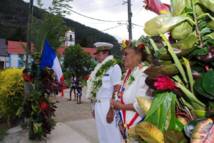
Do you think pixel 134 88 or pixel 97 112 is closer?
pixel 134 88

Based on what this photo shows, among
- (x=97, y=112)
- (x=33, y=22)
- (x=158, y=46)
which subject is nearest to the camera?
(x=158, y=46)

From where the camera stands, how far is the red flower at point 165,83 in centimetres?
163

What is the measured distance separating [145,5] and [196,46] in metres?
0.36

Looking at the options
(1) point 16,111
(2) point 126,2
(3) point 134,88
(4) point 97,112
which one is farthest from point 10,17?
(3) point 134,88

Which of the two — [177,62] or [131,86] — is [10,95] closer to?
[131,86]

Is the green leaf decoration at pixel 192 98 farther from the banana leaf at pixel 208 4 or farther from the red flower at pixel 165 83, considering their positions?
the banana leaf at pixel 208 4

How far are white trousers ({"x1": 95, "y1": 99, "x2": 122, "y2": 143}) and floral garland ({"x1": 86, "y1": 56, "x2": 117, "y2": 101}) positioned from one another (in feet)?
0.67

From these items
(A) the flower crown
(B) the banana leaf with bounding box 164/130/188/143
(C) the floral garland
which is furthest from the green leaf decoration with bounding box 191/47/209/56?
(C) the floral garland

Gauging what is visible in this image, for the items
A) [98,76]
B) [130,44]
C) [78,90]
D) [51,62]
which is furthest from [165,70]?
[78,90]

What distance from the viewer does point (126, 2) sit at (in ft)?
88.7

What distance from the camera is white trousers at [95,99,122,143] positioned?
5168mm

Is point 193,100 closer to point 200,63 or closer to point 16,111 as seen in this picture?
point 200,63

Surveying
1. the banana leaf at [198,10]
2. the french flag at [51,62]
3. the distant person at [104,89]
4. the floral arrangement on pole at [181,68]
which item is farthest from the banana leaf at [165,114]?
the french flag at [51,62]

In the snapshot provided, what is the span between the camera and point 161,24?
163 cm
